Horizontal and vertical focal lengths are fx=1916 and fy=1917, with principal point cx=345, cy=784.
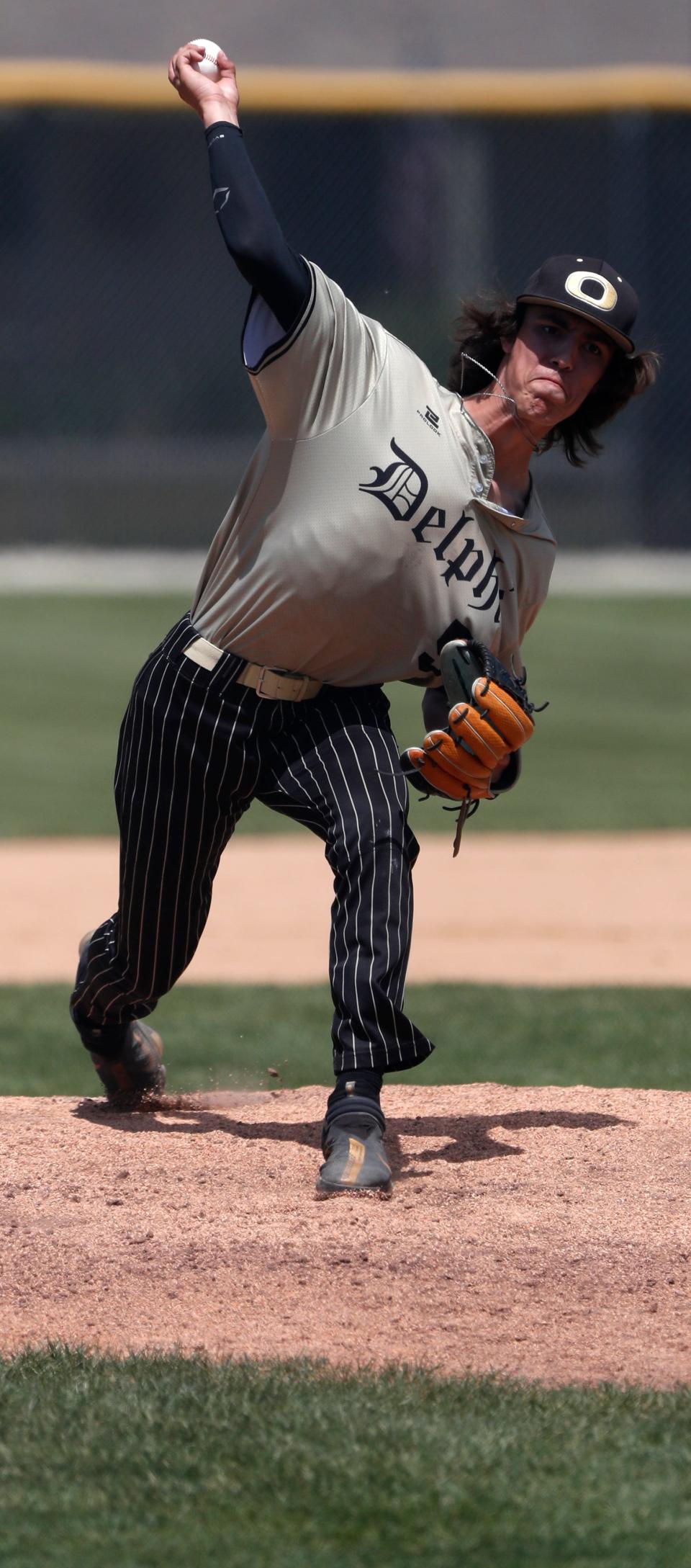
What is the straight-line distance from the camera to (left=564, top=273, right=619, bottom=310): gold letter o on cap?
3811mm

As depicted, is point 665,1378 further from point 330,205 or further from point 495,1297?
point 330,205

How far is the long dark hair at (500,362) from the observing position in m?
4.00

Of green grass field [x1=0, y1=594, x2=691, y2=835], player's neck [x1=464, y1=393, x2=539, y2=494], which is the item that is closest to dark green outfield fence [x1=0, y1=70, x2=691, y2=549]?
green grass field [x1=0, y1=594, x2=691, y2=835]

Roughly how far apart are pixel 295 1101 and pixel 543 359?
1.99 metres

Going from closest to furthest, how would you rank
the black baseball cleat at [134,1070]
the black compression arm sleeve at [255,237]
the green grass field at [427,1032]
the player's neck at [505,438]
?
the black compression arm sleeve at [255,237], the player's neck at [505,438], the black baseball cleat at [134,1070], the green grass field at [427,1032]

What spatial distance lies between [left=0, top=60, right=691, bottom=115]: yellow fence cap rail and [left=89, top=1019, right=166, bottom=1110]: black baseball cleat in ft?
52.3

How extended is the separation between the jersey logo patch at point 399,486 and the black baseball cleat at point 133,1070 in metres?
1.62

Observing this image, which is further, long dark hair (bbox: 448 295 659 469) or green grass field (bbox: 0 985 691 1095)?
green grass field (bbox: 0 985 691 1095)

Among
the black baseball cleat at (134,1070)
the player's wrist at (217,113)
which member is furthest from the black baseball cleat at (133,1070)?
the player's wrist at (217,113)

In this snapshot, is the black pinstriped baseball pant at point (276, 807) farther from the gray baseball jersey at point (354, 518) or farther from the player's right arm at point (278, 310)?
the player's right arm at point (278, 310)

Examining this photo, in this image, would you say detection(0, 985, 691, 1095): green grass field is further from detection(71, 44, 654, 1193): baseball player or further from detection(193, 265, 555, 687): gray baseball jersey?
detection(193, 265, 555, 687): gray baseball jersey

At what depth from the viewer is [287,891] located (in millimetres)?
8688

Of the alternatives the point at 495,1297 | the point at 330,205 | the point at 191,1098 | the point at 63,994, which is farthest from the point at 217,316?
the point at 495,1297

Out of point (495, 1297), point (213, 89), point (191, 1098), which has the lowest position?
point (495, 1297)
